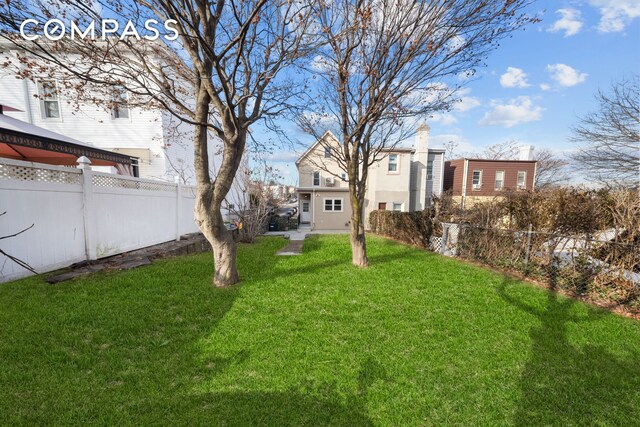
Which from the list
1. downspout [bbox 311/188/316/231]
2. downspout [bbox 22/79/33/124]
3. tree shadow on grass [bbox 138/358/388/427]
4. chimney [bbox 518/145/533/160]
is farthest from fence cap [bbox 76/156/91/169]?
chimney [bbox 518/145/533/160]

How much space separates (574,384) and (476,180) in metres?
21.1

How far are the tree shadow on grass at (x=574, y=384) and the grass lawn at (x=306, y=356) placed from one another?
0.5 inches

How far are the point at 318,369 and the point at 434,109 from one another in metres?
5.89

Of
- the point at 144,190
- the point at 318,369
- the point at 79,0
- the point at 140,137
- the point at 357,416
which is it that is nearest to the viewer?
the point at 357,416

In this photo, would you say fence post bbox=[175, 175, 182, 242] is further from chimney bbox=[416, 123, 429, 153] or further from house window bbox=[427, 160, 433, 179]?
house window bbox=[427, 160, 433, 179]

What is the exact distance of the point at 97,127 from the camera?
10055mm

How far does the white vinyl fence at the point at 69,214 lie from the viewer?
13.4 feet

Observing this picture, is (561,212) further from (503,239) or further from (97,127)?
(97,127)

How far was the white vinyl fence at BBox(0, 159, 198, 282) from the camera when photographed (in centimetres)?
409

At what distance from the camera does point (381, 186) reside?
18125mm

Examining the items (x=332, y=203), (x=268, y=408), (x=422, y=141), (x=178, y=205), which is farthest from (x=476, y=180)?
(x=268, y=408)

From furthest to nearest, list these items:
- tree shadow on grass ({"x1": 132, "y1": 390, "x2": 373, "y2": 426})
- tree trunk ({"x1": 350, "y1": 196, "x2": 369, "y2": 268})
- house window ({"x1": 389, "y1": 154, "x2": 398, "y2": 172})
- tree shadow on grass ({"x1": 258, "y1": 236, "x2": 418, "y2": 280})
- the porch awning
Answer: house window ({"x1": 389, "y1": 154, "x2": 398, "y2": 172}), tree trunk ({"x1": 350, "y1": 196, "x2": 369, "y2": 268}), tree shadow on grass ({"x1": 258, "y1": 236, "x2": 418, "y2": 280}), the porch awning, tree shadow on grass ({"x1": 132, "y1": 390, "x2": 373, "y2": 426})

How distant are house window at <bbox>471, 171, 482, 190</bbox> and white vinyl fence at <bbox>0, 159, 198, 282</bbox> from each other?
21060 millimetres

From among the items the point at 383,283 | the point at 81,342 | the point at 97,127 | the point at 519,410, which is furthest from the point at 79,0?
the point at 97,127
